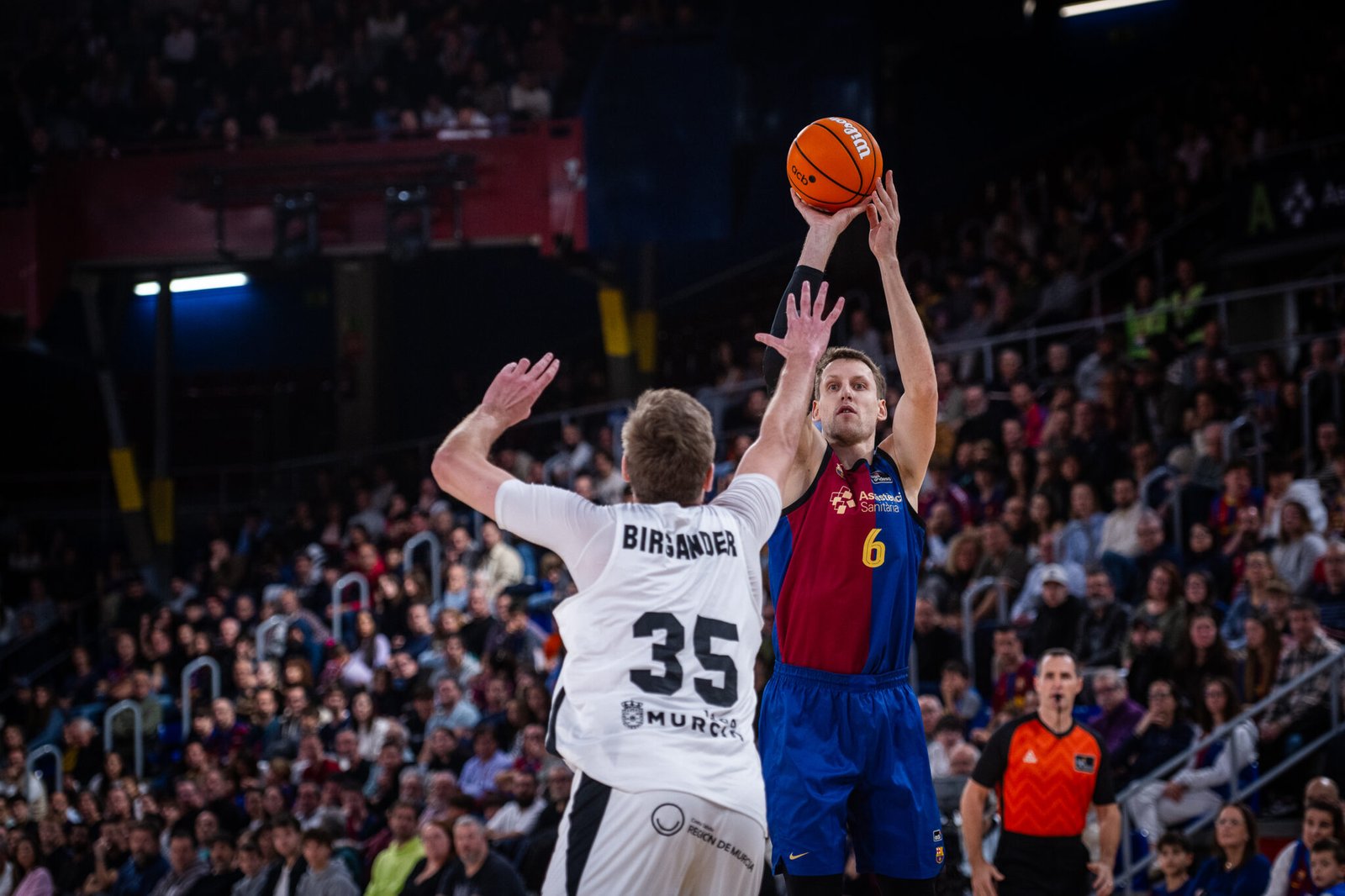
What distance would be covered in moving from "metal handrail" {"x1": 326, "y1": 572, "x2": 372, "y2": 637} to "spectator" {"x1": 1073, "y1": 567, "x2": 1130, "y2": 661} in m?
8.28

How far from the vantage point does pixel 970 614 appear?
12609mm

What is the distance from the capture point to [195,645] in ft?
59.0

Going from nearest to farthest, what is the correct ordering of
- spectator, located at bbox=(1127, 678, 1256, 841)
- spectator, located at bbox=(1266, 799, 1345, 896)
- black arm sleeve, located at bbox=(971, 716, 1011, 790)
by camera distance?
black arm sleeve, located at bbox=(971, 716, 1011, 790), spectator, located at bbox=(1266, 799, 1345, 896), spectator, located at bbox=(1127, 678, 1256, 841)

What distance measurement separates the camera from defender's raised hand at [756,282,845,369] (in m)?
5.23

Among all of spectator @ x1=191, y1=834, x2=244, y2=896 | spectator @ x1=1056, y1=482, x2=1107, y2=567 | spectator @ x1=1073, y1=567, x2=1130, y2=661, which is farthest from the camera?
spectator @ x1=191, y1=834, x2=244, y2=896

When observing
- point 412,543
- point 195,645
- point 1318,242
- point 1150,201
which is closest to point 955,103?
point 1150,201

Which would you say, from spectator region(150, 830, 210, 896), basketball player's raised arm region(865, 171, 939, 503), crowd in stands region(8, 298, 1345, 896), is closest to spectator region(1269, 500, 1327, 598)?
crowd in stands region(8, 298, 1345, 896)

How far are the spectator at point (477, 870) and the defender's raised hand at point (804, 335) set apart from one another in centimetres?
656

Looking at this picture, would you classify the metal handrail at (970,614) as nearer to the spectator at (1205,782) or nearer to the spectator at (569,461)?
the spectator at (1205,782)

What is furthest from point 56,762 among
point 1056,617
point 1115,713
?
point 1115,713

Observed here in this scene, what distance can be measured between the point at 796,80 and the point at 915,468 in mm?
16049

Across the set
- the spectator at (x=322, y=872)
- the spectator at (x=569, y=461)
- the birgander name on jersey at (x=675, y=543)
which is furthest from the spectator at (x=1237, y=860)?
the spectator at (x=569, y=461)

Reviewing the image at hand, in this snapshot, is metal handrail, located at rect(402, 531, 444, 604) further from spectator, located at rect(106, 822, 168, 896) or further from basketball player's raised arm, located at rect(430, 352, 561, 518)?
basketball player's raised arm, located at rect(430, 352, 561, 518)

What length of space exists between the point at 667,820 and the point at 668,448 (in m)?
1.09
